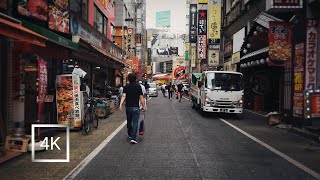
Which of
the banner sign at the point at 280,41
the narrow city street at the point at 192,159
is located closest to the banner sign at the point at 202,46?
the banner sign at the point at 280,41

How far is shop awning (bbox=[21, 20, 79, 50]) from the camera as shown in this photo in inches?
415

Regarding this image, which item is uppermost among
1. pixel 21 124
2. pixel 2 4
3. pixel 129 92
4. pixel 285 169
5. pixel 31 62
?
pixel 2 4

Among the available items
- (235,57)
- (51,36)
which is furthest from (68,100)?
(235,57)

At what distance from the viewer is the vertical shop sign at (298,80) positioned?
572 inches

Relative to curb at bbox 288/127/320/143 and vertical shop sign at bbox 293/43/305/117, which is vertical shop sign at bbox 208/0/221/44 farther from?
curb at bbox 288/127/320/143

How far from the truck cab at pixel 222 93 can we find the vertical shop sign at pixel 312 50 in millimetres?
4781

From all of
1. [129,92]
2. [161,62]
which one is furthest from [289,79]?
[161,62]

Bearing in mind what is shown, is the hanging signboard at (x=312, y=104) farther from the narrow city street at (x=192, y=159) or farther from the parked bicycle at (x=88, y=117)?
the parked bicycle at (x=88, y=117)

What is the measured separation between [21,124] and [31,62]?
253cm

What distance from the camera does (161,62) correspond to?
489ft

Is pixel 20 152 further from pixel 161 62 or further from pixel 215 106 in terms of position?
pixel 161 62

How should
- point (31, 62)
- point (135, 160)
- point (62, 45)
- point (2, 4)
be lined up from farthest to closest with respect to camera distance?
point (62, 45), point (31, 62), point (2, 4), point (135, 160)

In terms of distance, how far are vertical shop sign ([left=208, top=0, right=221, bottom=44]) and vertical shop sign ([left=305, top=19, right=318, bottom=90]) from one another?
2533 cm

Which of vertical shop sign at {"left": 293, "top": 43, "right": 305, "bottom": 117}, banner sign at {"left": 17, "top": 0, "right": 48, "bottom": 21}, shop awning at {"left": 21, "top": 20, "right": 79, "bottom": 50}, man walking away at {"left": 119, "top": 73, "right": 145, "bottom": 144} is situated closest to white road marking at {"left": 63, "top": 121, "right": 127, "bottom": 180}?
man walking away at {"left": 119, "top": 73, "right": 145, "bottom": 144}
